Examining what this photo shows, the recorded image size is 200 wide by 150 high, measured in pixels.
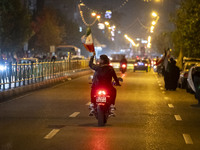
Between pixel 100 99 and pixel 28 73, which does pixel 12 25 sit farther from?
pixel 100 99

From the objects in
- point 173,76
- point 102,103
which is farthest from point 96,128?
point 173,76

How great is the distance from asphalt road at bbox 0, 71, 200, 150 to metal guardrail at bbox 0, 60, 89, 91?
5129 millimetres

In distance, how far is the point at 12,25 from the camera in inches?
2547

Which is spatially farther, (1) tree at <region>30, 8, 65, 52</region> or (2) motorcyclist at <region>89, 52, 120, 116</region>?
(1) tree at <region>30, 8, 65, 52</region>

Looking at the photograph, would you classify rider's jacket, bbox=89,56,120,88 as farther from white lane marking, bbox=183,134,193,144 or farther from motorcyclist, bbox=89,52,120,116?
white lane marking, bbox=183,134,193,144

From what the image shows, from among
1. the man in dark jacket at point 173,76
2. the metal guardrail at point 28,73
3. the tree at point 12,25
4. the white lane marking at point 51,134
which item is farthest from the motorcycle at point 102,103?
the tree at point 12,25

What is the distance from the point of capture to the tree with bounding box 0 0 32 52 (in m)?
61.6

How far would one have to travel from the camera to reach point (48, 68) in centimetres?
3400

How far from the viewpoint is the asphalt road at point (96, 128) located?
939 centimetres

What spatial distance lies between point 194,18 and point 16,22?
35183 millimetres

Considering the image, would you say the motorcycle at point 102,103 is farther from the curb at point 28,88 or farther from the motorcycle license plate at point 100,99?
the curb at point 28,88

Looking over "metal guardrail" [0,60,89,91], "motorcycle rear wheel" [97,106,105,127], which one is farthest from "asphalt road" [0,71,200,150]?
"metal guardrail" [0,60,89,91]

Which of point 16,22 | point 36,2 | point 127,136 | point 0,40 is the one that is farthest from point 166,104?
point 36,2

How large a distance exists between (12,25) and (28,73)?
3827cm
